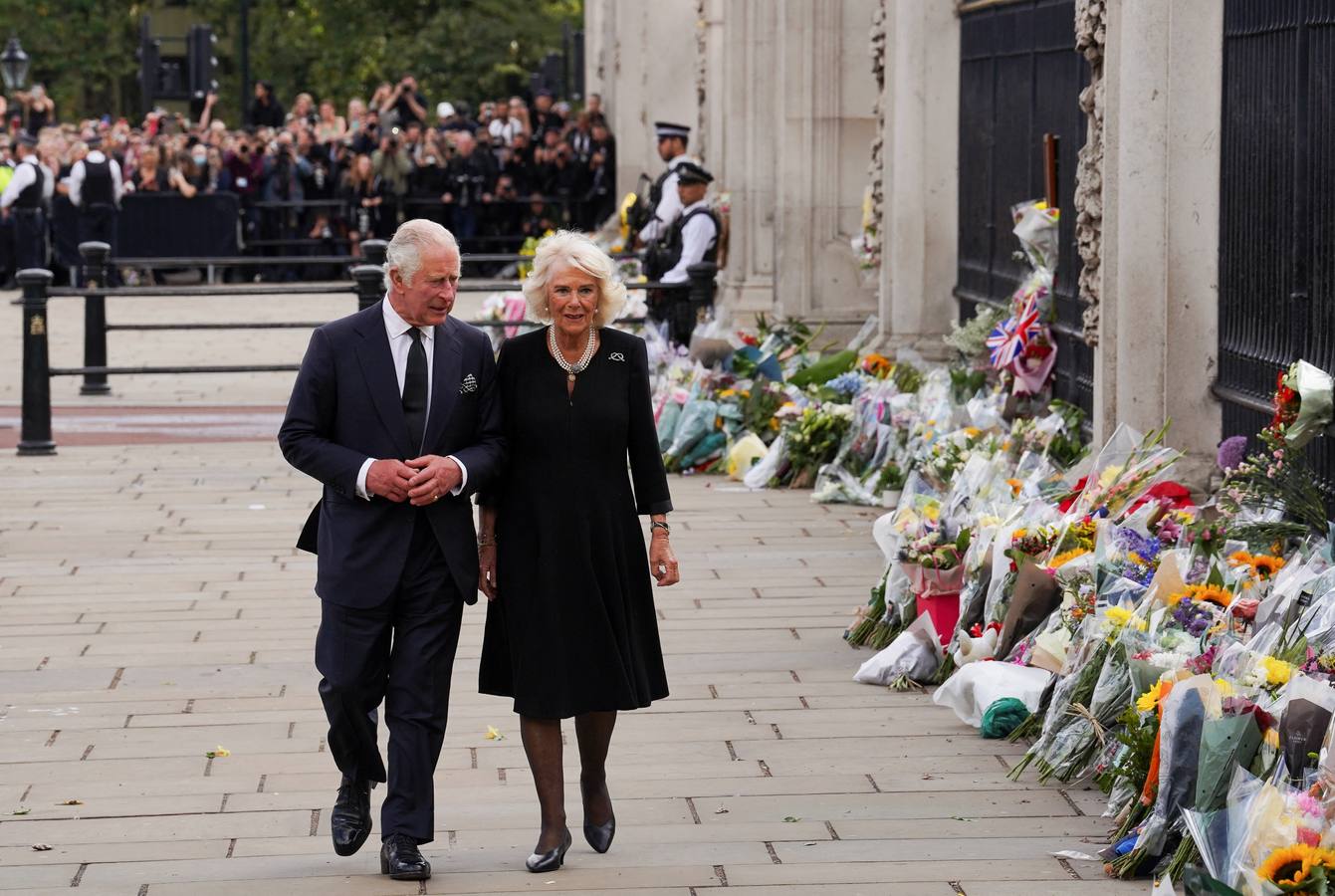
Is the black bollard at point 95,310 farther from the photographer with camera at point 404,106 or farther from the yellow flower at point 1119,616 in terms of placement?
the photographer with camera at point 404,106

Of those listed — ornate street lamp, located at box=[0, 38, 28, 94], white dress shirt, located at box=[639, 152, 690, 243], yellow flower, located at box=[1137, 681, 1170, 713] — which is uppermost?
ornate street lamp, located at box=[0, 38, 28, 94]

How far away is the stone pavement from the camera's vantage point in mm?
5605

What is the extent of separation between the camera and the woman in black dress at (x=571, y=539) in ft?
18.4

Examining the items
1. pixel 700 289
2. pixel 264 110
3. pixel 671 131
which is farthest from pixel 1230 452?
pixel 264 110

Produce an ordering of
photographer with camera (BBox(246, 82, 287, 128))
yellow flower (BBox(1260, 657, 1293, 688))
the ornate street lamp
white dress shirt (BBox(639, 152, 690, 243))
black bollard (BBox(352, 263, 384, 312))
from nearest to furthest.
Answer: yellow flower (BBox(1260, 657, 1293, 688)) < black bollard (BBox(352, 263, 384, 312)) < white dress shirt (BBox(639, 152, 690, 243)) < photographer with camera (BBox(246, 82, 287, 128)) < the ornate street lamp

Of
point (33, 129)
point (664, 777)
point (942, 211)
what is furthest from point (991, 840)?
point (33, 129)

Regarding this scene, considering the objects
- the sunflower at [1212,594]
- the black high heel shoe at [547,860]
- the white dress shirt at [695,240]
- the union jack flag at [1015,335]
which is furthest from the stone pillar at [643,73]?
the black high heel shoe at [547,860]

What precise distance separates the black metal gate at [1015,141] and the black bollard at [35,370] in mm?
5570

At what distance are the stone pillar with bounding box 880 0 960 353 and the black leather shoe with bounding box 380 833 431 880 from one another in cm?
870

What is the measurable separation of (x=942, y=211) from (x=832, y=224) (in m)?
2.64

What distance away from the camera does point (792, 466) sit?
491 inches

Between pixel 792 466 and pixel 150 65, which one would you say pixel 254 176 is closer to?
pixel 150 65

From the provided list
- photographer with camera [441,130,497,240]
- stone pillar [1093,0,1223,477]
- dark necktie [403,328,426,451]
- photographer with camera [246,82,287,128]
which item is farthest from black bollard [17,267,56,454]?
photographer with camera [246,82,287,128]

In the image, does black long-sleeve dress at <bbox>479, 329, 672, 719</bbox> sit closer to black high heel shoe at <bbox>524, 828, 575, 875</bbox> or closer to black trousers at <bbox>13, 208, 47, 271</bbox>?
black high heel shoe at <bbox>524, 828, 575, 875</bbox>
